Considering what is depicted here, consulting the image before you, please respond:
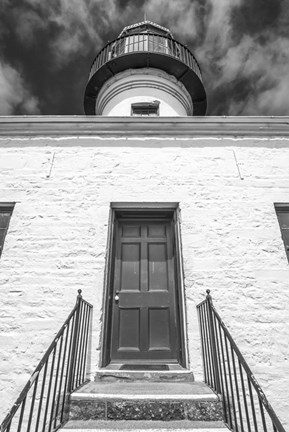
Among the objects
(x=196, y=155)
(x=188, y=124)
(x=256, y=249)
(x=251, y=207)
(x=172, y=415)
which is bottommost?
(x=172, y=415)

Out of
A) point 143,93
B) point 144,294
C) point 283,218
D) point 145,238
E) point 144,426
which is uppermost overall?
point 143,93

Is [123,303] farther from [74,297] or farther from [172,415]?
[172,415]

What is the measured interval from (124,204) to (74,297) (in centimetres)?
159

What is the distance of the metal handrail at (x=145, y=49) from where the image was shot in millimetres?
8836

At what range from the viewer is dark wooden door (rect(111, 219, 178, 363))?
12.3 ft

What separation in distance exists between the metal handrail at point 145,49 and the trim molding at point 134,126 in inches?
183

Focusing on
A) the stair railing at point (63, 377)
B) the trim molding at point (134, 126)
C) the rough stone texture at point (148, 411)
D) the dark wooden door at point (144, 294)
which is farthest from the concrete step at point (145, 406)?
the trim molding at point (134, 126)

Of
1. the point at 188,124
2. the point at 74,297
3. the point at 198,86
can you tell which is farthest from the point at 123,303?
the point at 198,86

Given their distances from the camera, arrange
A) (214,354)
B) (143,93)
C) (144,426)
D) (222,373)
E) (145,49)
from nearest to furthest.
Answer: (144,426), (214,354), (222,373), (143,93), (145,49)

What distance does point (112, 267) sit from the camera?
13.6 ft

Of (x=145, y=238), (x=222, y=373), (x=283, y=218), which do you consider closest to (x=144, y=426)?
Answer: (x=222, y=373)

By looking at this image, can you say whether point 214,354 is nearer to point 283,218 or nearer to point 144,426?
point 144,426

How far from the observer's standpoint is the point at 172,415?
8.31ft

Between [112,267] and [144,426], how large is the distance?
6.86 feet
